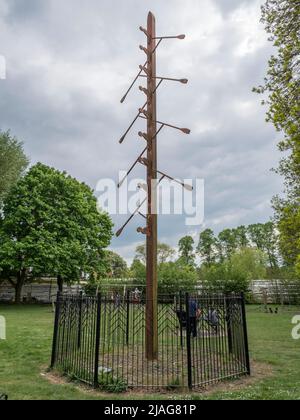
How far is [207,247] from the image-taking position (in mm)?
66000

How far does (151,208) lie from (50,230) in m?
18.1

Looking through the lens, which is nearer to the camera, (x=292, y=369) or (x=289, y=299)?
(x=292, y=369)

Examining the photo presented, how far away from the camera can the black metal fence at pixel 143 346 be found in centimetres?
560

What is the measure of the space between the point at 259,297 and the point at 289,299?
2.30 m

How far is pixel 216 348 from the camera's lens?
6.69 metres

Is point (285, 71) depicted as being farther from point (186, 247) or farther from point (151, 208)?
point (186, 247)

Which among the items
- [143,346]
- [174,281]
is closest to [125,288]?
[174,281]

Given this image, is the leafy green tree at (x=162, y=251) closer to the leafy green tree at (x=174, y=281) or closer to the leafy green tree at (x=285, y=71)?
the leafy green tree at (x=174, y=281)

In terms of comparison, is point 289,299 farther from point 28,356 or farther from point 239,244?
point 239,244

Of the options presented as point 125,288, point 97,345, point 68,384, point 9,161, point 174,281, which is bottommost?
point 68,384

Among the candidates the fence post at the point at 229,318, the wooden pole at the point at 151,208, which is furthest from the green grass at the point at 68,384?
the wooden pole at the point at 151,208

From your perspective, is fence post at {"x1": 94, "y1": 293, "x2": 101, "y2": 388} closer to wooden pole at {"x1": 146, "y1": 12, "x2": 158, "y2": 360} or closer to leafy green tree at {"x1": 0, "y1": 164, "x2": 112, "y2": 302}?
wooden pole at {"x1": 146, "y1": 12, "x2": 158, "y2": 360}

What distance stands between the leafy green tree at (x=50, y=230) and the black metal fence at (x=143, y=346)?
16336 millimetres

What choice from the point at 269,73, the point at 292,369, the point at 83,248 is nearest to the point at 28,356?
the point at 292,369
